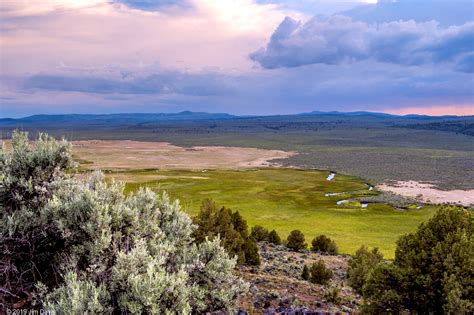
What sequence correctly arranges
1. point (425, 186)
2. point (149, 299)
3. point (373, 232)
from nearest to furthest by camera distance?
point (149, 299)
point (373, 232)
point (425, 186)

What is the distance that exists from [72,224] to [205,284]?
352cm

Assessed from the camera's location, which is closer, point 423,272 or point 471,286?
point 471,286

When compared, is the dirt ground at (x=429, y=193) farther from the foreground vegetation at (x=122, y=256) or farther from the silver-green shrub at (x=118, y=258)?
the silver-green shrub at (x=118, y=258)

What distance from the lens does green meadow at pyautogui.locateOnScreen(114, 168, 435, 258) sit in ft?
149

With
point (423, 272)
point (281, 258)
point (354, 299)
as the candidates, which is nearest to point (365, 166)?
point (281, 258)

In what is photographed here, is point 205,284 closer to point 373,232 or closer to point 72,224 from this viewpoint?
point 72,224

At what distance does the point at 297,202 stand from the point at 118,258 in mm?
56019

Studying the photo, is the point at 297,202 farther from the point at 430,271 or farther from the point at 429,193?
the point at 430,271

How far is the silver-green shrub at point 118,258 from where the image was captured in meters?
8.05

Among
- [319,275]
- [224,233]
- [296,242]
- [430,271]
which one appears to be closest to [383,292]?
[430,271]

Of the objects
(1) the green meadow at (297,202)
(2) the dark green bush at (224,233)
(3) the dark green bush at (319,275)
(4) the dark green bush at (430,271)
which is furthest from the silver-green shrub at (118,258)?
(1) the green meadow at (297,202)

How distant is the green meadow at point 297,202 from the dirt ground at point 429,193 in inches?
214

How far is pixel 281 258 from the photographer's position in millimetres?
28906

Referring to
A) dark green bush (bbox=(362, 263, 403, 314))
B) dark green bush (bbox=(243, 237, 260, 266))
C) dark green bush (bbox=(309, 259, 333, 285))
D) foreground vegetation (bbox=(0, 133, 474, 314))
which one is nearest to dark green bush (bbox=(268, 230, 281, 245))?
dark green bush (bbox=(243, 237, 260, 266))
